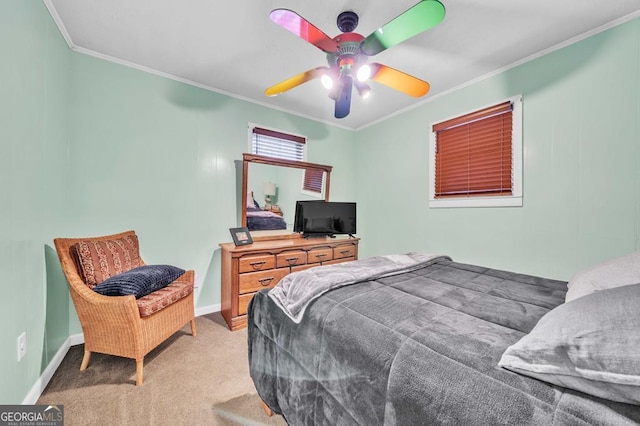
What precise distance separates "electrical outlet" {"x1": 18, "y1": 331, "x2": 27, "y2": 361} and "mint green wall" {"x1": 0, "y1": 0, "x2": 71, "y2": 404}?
35 millimetres

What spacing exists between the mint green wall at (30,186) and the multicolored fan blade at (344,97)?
6.13 ft

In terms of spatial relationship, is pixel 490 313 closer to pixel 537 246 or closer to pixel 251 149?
pixel 537 246

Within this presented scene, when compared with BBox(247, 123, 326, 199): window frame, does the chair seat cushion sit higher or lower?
lower

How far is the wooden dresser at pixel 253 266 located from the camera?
244 centimetres

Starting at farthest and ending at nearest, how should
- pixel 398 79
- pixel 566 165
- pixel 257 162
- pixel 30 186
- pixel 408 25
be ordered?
pixel 257 162 → pixel 566 165 → pixel 398 79 → pixel 30 186 → pixel 408 25

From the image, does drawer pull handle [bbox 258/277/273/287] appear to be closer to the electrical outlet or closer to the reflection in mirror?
the reflection in mirror

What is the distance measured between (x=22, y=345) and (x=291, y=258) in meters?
1.97

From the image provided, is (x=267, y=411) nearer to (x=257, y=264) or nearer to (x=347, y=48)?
(x=257, y=264)

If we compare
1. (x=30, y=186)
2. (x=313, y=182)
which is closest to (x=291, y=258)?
(x=313, y=182)

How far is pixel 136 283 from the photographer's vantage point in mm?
1726

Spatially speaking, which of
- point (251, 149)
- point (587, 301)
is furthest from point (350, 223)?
point (587, 301)

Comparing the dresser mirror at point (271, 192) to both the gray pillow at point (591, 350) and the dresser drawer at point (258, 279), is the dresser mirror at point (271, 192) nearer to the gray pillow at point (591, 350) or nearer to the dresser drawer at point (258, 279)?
the dresser drawer at point (258, 279)

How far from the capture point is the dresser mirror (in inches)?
Result: 117

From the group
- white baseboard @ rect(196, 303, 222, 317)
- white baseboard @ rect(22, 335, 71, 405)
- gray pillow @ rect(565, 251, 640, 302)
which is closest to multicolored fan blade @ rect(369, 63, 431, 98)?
gray pillow @ rect(565, 251, 640, 302)
